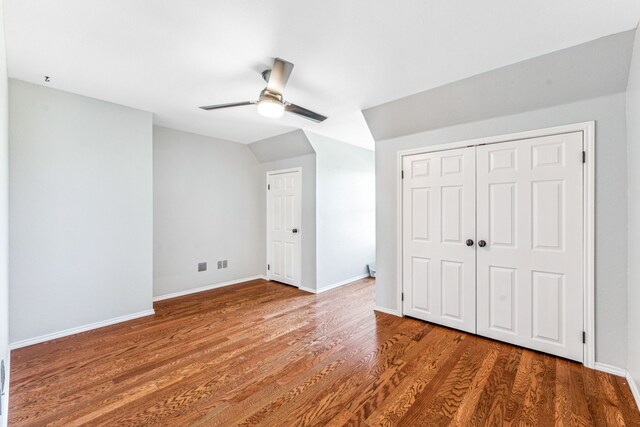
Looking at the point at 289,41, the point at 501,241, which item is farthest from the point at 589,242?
the point at 289,41

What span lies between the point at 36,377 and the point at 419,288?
3.50 metres

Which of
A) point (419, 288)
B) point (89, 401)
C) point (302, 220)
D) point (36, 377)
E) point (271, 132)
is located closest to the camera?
point (89, 401)

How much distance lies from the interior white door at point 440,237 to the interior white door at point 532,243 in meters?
0.11

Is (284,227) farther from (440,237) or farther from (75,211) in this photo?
(75,211)

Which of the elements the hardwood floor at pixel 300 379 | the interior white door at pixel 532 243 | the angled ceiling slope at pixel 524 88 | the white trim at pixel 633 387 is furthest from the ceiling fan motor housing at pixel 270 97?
Result: the white trim at pixel 633 387

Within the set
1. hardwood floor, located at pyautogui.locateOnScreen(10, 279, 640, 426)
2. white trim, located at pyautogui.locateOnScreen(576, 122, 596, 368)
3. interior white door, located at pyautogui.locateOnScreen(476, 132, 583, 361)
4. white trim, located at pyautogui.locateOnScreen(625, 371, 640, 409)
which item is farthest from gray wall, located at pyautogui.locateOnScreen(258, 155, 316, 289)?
white trim, located at pyautogui.locateOnScreen(625, 371, 640, 409)

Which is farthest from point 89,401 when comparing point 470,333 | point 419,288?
point 470,333

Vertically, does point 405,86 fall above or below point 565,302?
above

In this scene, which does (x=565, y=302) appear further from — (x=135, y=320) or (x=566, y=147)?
(x=135, y=320)

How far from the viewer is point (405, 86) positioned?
261cm

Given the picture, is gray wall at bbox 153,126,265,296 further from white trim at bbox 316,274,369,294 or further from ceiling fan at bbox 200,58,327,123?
ceiling fan at bbox 200,58,327,123

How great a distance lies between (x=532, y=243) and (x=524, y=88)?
4.39ft

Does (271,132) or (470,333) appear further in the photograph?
(271,132)

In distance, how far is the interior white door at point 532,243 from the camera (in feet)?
7.59
